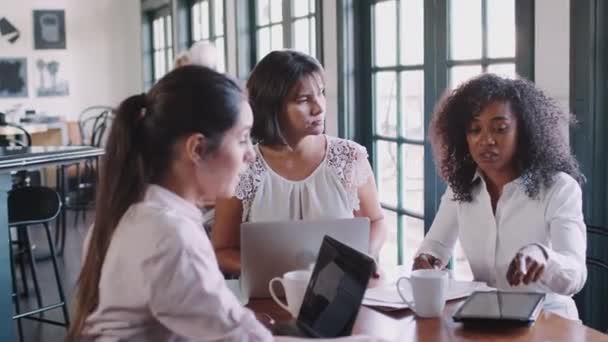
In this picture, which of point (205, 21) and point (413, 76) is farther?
point (205, 21)

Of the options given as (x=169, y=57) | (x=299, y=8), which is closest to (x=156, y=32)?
(x=169, y=57)

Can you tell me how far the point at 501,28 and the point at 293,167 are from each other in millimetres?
1065

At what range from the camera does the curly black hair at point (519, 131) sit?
1.97 meters

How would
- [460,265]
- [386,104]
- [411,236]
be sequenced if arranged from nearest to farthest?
[460,265]
[411,236]
[386,104]

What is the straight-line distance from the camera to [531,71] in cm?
264

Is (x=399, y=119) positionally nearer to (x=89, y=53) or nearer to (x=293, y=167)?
(x=293, y=167)

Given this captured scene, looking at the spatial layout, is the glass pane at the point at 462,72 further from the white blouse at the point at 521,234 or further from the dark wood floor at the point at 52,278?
the dark wood floor at the point at 52,278

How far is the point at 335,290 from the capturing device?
57.3 inches

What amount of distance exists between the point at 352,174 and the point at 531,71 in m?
0.72

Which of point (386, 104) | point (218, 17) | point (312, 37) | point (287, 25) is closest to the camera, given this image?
point (386, 104)

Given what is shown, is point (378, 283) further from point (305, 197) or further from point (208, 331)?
point (208, 331)

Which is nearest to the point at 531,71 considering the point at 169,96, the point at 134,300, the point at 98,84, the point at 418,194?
the point at 418,194

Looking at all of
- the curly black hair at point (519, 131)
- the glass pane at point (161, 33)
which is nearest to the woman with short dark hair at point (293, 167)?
the curly black hair at point (519, 131)

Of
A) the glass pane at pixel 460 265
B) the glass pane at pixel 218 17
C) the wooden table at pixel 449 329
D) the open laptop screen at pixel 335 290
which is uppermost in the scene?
the glass pane at pixel 218 17
